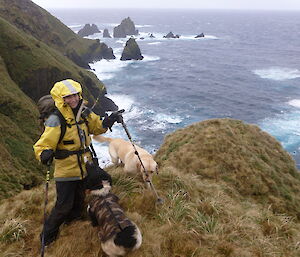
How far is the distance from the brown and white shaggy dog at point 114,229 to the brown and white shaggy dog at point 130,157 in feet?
7.51

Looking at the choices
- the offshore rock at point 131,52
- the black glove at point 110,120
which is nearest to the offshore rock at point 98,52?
the offshore rock at point 131,52

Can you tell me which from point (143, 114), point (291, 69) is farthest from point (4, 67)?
point (291, 69)

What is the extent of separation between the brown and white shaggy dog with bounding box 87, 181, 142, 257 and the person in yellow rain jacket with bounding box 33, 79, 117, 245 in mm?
600

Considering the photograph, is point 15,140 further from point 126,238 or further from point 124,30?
point 124,30

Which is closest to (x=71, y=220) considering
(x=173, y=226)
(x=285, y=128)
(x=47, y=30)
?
(x=173, y=226)

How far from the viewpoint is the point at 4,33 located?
44281 mm

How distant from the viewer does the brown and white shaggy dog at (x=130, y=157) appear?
728cm

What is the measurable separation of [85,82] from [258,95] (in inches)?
1393

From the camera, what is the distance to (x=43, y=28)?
7706cm

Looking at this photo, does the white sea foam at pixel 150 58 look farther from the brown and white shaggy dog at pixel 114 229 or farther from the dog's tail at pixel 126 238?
the dog's tail at pixel 126 238

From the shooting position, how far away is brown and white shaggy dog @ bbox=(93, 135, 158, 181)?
7.28 metres

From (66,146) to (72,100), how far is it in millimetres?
834

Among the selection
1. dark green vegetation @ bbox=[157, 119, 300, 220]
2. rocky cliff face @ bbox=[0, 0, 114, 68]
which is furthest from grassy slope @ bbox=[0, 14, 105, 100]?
dark green vegetation @ bbox=[157, 119, 300, 220]

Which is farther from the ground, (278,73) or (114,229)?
(114,229)
